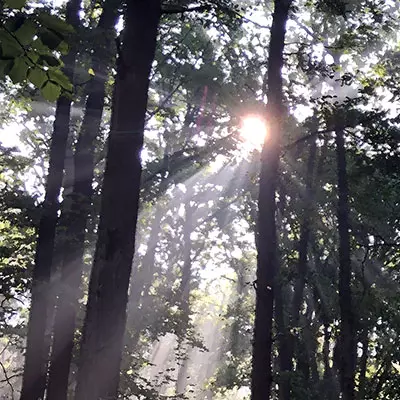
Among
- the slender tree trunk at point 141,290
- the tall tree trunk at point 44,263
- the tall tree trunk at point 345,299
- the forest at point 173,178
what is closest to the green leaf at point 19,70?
the forest at point 173,178

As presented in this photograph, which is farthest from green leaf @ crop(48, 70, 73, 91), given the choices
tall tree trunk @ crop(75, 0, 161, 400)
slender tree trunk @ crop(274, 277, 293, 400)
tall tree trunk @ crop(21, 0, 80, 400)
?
slender tree trunk @ crop(274, 277, 293, 400)

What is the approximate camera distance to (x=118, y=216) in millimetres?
4527

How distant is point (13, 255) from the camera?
39.1 feet

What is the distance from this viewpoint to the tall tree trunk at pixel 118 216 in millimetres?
4281

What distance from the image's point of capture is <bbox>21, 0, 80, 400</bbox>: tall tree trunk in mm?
11113

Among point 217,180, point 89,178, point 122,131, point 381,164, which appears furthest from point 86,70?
point 217,180

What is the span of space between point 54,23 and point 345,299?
13.6m

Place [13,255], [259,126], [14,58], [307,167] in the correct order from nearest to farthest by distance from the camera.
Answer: [14,58], [259,126], [13,255], [307,167]

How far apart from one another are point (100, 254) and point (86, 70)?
10.9m

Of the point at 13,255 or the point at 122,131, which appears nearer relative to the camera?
the point at 122,131

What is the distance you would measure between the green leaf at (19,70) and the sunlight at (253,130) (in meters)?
8.06

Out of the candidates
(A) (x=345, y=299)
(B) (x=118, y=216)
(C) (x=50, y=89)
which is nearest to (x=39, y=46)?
(C) (x=50, y=89)

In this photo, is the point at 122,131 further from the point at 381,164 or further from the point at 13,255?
the point at 13,255

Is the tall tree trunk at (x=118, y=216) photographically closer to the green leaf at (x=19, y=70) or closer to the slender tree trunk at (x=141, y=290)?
the green leaf at (x=19, y=70)
